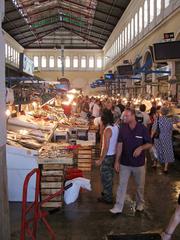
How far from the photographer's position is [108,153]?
7.29 meters

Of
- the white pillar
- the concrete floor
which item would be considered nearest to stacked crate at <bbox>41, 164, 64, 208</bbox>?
the concrete floor

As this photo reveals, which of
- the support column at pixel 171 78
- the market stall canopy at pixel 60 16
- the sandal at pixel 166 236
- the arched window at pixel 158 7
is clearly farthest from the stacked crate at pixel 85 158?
the market stall canopy at pixel 60 16

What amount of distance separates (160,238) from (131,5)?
86.7ft

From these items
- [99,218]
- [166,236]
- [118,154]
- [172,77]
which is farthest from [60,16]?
[166,236]

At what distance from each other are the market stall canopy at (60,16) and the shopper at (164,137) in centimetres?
2216

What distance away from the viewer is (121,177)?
679 cm

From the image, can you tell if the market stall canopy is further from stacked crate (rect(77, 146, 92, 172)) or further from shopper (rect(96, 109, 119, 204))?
shopper (rect(96, 109, 119, 204))

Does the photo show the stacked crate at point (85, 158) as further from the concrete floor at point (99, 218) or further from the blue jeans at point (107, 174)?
the blue jeans at point (107, 174)

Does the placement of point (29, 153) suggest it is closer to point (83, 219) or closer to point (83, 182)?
point (83, 182)

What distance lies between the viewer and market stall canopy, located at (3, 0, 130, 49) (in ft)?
108

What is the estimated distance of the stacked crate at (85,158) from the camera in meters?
10.4

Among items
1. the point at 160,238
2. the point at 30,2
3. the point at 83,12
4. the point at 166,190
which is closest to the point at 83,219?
the point at 160,238

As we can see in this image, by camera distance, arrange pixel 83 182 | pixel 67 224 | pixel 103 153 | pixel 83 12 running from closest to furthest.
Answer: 1. pixel 67 224
2. pixel 103 153
3. pixel 83 182
4. pixel 83 12

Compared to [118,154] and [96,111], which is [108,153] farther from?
[96,111]
